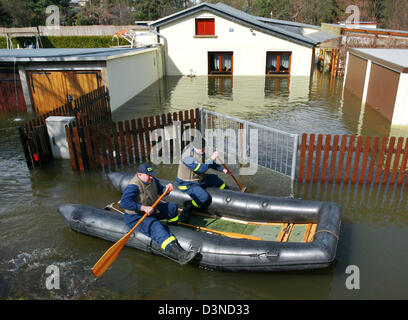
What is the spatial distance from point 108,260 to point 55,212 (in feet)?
9.54

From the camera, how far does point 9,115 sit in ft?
52.7

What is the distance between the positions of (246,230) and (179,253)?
1.59 meters

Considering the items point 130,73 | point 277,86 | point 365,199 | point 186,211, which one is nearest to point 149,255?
point 186,211

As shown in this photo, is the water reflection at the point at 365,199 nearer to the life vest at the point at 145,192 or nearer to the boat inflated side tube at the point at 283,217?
the boat inflated side tube at the point at 283,217

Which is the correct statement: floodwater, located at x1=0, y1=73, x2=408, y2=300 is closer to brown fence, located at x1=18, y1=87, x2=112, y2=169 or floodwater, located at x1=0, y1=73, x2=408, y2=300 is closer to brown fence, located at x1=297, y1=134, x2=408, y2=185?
brown fence, located at x1=297, y1=134, x2=408, y2=185

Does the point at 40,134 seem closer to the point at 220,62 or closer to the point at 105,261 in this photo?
the point at 105,261

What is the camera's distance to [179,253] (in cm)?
551

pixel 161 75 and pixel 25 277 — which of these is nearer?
pixel 25 277

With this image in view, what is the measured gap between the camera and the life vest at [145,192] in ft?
18.8

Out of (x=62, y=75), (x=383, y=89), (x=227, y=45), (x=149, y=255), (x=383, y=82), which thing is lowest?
(x=149, y=255)

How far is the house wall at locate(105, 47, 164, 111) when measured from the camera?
15.7 meters

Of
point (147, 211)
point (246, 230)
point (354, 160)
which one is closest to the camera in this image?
point (147, 211)

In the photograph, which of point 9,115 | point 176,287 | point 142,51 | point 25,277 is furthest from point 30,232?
point 142,51
